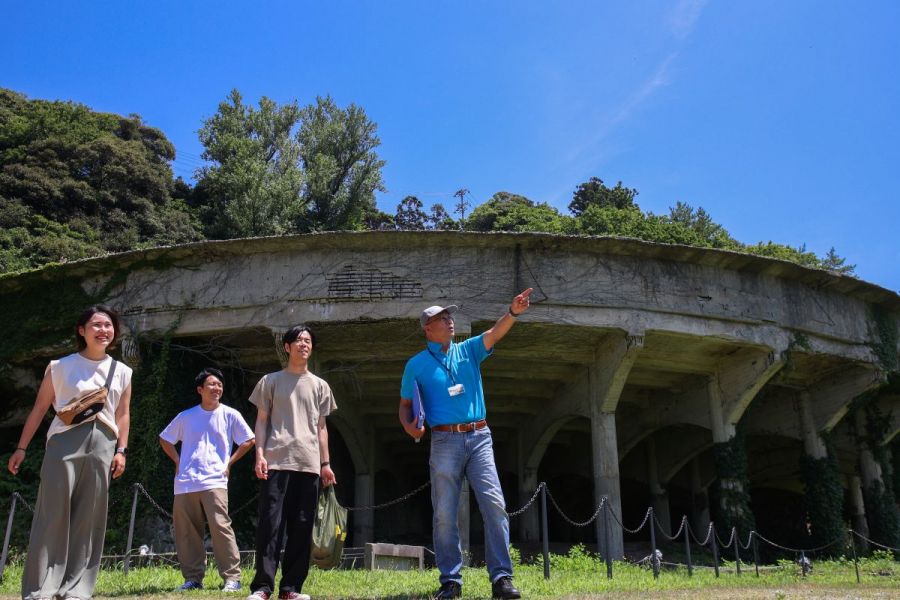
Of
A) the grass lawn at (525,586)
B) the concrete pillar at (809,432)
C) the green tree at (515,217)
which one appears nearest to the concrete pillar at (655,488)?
the concrete pillar at (809,432)

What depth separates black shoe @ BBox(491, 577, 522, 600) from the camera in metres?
5.21

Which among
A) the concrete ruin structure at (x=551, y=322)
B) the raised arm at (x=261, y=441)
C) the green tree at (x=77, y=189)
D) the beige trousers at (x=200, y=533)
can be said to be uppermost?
the green tree at (x=77, y=189)

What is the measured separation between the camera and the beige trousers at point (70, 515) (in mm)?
4652

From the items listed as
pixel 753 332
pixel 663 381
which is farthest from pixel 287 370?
pixel 663 381

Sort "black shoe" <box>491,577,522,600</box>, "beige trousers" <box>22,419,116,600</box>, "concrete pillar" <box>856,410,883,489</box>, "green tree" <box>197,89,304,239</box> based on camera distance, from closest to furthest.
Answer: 1. "beige trousers" <box>22,419,116,600</box>
2. "black shoe" <box>491,577,522,600</box>
3. "concrete pillar" <box>856,410,883,489</box>
4. "green tree" <box>197,89,304,239</box>

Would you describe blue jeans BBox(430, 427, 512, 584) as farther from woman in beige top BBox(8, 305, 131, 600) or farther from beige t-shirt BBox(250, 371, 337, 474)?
woman in beige top BBox(8, 305, 131, 600)

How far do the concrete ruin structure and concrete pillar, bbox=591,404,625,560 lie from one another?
40mm

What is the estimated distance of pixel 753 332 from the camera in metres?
14.9

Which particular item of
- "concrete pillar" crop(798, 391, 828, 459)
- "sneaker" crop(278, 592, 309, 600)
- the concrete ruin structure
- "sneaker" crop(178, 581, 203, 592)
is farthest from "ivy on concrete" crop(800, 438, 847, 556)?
"sneaker" crop(278, 592, 309, 600)

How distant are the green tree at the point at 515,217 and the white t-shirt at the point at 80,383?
111 feet

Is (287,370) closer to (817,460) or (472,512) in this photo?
(817,460)

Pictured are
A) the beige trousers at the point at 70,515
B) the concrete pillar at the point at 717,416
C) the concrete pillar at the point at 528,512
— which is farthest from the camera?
the concrete pillar at the point at 528,512

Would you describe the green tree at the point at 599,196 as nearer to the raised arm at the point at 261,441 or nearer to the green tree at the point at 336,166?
the green tree at the point at 336,166

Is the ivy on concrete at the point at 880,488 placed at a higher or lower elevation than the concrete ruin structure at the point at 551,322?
lower
